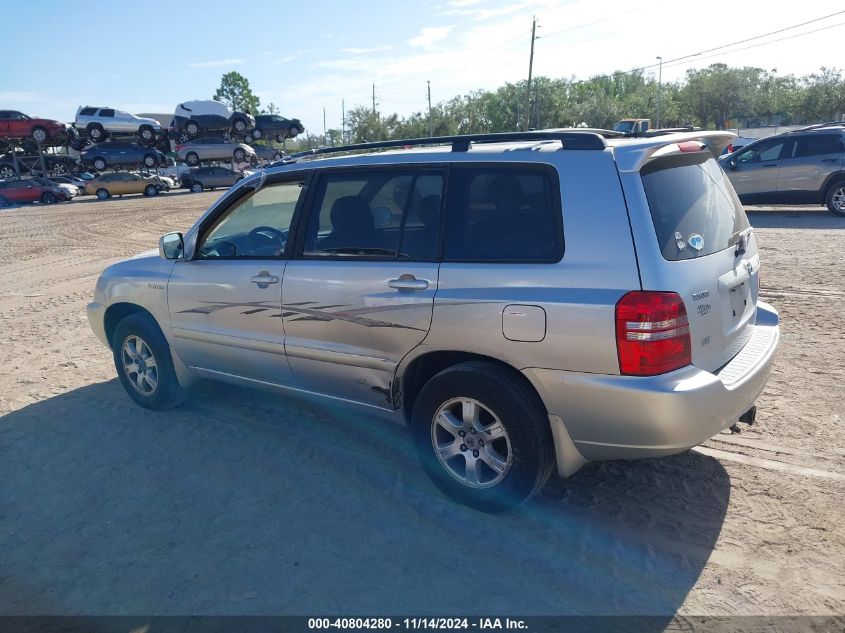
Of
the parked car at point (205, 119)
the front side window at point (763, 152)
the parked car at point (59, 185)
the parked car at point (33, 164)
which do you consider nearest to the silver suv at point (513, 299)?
the front side window at point (763, 152)

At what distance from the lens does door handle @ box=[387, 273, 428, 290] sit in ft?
11.0

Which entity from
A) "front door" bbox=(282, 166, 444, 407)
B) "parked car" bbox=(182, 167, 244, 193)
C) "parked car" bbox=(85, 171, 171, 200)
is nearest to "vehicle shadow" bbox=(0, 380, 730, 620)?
"front door" bbox=(282, 166, 444, 407)

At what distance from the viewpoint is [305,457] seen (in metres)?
4.11

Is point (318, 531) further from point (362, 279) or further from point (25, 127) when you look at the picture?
point (25, 127)

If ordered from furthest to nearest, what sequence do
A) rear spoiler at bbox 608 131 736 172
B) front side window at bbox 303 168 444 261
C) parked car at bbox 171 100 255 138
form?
parked car at bbox 171 100 255 138 < front side window at bbox 303 168 444 261 < rear spoiler at bbox 608 131 736 172

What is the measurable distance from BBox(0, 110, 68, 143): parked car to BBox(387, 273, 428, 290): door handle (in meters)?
39.7

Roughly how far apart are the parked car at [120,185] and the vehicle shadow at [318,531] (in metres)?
31.7

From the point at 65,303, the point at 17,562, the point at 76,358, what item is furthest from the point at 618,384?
the point at 65,303

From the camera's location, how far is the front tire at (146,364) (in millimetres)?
4855

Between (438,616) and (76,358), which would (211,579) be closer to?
(438,616)

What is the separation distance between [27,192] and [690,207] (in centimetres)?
3463

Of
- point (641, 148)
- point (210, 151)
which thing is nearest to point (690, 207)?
point (641, 148)

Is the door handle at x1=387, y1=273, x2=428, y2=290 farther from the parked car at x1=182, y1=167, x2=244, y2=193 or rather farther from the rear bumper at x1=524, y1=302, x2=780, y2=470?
the parked car at x1=182, y1=167, x2=244, y2=193

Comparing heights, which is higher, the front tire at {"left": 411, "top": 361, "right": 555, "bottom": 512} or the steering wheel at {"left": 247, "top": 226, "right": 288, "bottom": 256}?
the steering wheel at {"left": 247, "top": 226, "right": 288, "bottom": 256}
